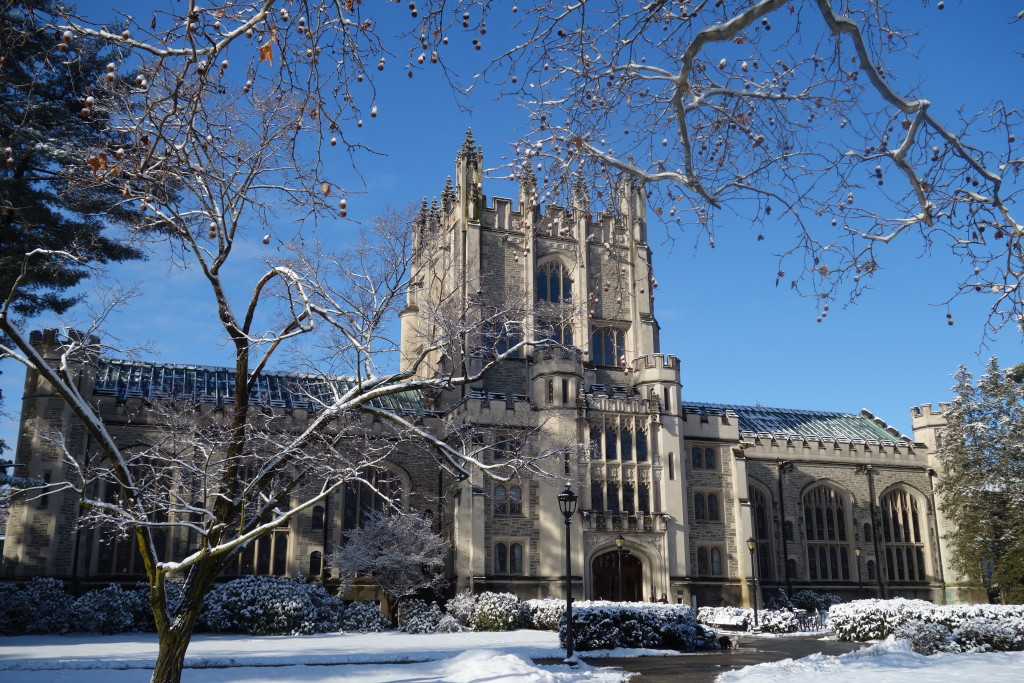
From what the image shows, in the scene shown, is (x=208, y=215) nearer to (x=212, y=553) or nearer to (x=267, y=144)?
(x=267, y=144)

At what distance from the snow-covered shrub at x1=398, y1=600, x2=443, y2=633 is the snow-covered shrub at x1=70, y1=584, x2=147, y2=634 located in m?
7.33

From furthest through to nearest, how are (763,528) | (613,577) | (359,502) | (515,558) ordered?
1. (763,528)
2. (613,577)
3. (359,502)
4. (515,558)

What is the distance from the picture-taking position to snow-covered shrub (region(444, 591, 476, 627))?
2562 cm

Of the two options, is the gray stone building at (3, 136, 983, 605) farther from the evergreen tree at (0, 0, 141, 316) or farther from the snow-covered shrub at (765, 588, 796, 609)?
the evergreen tree at (0, 0, 141, 316)

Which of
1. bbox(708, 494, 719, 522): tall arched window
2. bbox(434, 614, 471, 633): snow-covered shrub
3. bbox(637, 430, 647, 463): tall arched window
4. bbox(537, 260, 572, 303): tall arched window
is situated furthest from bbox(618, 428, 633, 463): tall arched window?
bbox(434, 614, 471, 633): snow-covered shrub

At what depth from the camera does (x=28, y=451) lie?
1043 inches

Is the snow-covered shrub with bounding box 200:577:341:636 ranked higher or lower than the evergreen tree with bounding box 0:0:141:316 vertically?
lower

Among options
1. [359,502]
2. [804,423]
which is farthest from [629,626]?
[804,423]

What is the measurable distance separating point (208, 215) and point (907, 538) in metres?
35.9

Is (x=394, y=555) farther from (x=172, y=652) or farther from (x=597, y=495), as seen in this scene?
(x=172, y=652)

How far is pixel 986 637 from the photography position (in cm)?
1806

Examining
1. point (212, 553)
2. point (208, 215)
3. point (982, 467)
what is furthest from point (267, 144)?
point (982, 467)

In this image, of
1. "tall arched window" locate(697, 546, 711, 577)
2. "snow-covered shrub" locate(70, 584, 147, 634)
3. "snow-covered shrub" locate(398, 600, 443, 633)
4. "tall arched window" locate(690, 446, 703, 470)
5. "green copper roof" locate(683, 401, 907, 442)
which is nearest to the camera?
"snow-covered shrub" locate(70, 584, 147, 634)

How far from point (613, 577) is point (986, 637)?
14189 mm
